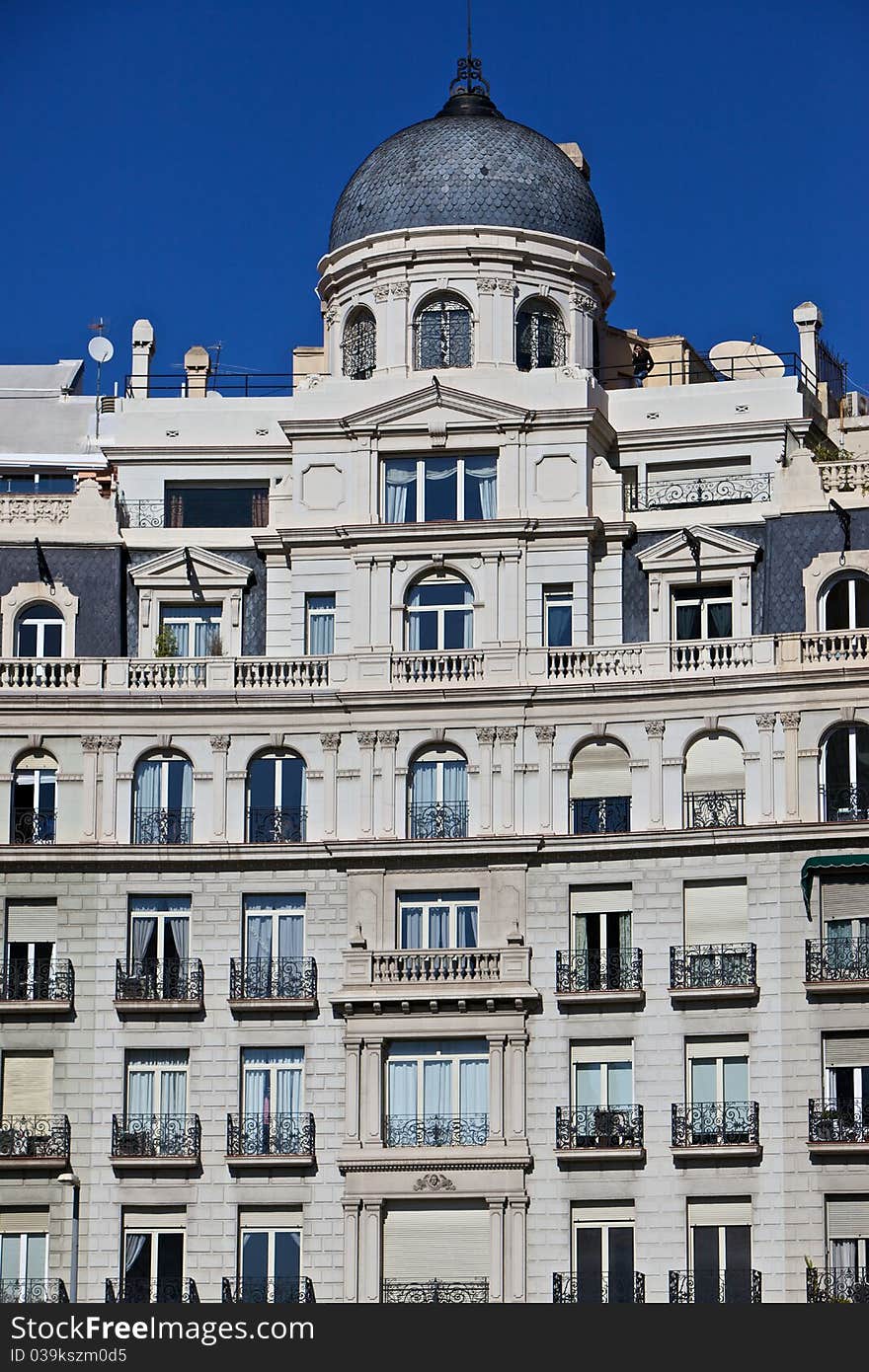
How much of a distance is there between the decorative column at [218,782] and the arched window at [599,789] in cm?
886

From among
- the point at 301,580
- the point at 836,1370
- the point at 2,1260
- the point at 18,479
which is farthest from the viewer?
the point at 18,479

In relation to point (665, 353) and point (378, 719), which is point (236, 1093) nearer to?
point (378, 719)

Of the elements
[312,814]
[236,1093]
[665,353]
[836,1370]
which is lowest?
[836,1370]

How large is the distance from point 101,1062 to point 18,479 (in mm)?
22136

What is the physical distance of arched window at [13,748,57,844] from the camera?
100250mm

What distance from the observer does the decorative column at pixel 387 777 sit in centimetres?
9956

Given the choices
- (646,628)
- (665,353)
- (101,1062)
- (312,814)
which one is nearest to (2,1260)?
(101,1062)

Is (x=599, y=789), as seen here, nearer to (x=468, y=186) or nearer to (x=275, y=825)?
(x=275, y=825)

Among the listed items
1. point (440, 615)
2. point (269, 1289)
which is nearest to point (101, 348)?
point (440, 615)

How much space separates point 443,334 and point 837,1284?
2780cm

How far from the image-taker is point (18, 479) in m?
113

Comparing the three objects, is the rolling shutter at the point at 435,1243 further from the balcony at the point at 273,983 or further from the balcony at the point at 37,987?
the balcony at the point at 37,987

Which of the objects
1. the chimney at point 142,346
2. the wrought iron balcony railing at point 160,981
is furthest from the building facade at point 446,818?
the chimney at point 142,346

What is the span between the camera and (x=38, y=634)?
103125 mm
